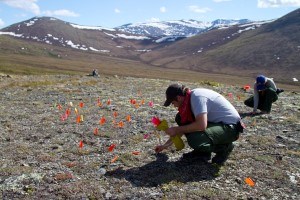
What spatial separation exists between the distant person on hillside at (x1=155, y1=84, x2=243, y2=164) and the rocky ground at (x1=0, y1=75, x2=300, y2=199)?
0.82 metres

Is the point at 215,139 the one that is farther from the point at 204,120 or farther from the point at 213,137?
the point at 204,120

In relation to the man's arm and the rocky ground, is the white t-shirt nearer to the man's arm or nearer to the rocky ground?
the man's arm

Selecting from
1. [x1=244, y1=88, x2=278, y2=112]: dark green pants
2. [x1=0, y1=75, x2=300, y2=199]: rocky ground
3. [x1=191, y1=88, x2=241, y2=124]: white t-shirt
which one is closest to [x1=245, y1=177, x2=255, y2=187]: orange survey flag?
[x1=0, y1=75, x2=300, y2=199]: rocky ground

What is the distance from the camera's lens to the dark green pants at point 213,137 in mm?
9305

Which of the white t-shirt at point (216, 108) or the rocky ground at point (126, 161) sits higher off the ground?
the white t-shirt at point (216, 108)

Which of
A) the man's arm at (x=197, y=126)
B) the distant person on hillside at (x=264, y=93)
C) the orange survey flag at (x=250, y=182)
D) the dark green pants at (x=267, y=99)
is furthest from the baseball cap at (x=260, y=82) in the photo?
the man's arm at (x=197, y=126)

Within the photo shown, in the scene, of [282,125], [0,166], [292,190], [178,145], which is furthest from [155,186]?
[282,125]

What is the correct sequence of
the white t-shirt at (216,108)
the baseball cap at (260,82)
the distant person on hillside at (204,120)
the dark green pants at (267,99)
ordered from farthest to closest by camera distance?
the dark green pants at (267,99), the baseball cap at (260,82), the white t-shirt at (216,108), the distant person on hillside at (204,120)

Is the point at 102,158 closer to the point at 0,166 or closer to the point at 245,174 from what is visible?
the point at 0,166

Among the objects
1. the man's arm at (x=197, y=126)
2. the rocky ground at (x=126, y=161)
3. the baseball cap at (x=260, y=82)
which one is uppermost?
the baseball cap at (x=260, y=82)

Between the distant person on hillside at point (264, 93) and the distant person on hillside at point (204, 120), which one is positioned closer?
the distant person on hillside at point (204, 120)

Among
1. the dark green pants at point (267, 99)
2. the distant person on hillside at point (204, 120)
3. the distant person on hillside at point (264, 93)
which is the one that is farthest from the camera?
the dark green pants at point (267, 99)

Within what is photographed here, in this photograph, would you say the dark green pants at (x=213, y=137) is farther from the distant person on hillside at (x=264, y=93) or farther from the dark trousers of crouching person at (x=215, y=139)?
the distant person on hillside at (x=264, y=93)

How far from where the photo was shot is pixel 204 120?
29.9ft
